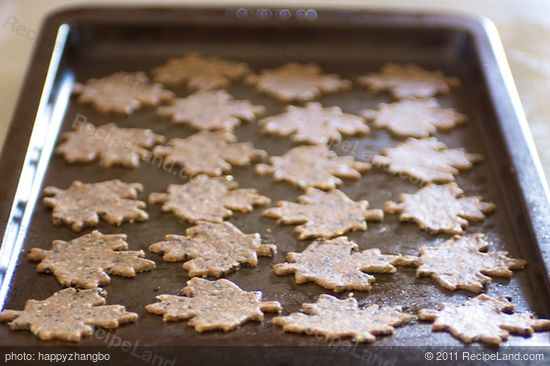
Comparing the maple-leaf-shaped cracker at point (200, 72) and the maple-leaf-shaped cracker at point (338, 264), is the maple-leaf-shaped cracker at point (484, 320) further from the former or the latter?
the maple-leaf-shaped cracker at point (200, 72)

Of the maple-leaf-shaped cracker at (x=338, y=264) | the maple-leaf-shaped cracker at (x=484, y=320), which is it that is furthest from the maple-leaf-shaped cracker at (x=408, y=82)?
the maple-leaf-shaped cracker at (x=484, y=320)

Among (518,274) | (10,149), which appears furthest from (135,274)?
(518,274)

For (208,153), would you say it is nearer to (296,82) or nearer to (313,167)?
(313,167)

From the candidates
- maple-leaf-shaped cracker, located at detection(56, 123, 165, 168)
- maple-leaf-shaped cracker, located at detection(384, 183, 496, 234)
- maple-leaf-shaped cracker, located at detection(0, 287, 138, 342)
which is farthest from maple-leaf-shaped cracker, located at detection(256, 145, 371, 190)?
maple-leaf-shaped cracker, located at detection(0, 287, 138, 342)

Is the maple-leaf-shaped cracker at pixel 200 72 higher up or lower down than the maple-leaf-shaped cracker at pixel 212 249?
higher up

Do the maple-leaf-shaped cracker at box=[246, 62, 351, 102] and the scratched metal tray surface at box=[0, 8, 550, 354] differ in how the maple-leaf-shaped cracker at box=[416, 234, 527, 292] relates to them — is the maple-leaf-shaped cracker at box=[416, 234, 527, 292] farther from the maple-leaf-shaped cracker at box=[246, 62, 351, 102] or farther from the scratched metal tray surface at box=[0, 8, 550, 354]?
the maple-leaf-shaped cracker at box=[246, 62, 351, 102]

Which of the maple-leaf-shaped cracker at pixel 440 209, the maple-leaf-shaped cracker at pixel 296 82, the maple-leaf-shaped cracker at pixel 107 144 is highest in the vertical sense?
the maple-leaf-shaped cracker at pixel 296 82

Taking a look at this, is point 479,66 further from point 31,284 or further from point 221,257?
point 31,284

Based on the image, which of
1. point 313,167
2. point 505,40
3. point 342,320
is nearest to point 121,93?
point 313,167
